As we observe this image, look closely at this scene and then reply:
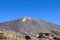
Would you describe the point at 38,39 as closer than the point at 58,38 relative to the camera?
Yes

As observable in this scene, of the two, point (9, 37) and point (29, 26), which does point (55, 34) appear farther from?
point (29, 26)

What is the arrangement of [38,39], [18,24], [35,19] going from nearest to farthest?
[38,39] < [18,24] < [35,19]

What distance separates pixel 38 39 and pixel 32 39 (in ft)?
4.22

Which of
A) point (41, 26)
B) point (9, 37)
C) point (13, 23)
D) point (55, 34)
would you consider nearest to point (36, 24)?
point (41, 26)

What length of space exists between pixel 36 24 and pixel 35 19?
5.00 meters

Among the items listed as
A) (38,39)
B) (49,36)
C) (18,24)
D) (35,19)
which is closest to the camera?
(38,39)

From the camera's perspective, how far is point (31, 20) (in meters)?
92.0

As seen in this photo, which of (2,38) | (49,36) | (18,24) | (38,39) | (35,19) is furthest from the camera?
(35,19)

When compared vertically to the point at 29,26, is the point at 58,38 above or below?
below

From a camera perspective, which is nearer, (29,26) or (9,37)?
(9,37)

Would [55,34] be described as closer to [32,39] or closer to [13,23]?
[32,39]

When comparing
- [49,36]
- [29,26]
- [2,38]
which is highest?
[29,26]

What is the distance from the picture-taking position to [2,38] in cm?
2947

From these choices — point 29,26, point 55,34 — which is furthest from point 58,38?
point 29,26
